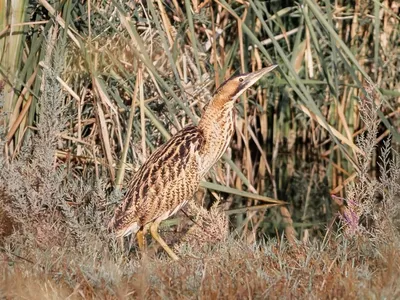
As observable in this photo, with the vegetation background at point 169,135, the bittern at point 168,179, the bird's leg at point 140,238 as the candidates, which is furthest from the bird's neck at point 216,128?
the bird's leg at point 140,238

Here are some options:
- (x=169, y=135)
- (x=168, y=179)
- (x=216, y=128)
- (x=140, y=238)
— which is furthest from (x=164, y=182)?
(x=169, y=135)

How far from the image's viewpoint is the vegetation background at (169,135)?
3430 mm

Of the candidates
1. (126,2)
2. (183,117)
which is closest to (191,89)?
(183,117)

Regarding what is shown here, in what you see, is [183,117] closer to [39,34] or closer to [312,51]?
[39,34]

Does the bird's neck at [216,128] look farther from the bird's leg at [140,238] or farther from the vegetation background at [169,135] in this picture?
the bird's leg at [140,238]

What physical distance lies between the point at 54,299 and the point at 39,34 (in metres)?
2.75

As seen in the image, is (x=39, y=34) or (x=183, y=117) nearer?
(x=39, y=34)

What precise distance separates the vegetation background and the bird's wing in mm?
126

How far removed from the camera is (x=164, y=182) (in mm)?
4824

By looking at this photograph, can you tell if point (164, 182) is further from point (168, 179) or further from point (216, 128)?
point (216, 128)

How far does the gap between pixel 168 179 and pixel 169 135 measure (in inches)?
24.6

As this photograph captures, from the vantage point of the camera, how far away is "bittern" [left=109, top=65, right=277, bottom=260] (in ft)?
15.6

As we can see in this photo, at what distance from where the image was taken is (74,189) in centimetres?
A: 459

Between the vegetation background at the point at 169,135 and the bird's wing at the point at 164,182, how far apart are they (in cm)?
13
